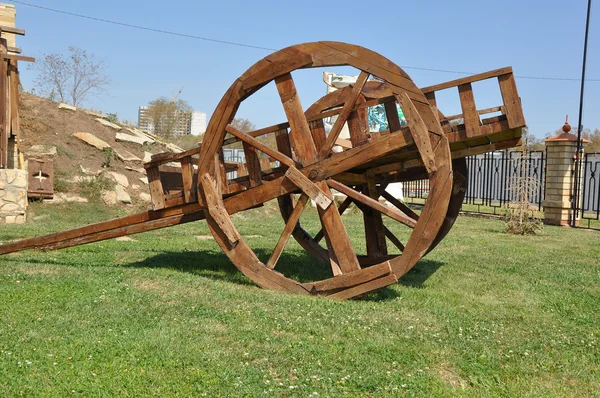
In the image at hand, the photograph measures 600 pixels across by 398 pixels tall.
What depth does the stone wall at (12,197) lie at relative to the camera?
37.4 feet

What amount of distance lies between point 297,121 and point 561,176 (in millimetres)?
10749

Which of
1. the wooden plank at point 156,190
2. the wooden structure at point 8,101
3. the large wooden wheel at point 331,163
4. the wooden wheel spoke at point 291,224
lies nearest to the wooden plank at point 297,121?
the large wooden wheel at point 331,163

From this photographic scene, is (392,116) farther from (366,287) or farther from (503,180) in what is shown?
(503,180)

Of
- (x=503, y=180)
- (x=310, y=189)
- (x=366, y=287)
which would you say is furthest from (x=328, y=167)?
(x=503, y=180)

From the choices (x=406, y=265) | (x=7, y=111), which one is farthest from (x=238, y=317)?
(x=7, y=111)

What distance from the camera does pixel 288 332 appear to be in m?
4.30

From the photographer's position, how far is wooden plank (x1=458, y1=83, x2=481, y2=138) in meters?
4.98

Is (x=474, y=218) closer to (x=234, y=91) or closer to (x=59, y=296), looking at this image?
(x=234, y=91)

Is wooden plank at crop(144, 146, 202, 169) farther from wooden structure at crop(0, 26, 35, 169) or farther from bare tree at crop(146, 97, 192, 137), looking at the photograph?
bare tree at crop(146, 97, 192, 137)

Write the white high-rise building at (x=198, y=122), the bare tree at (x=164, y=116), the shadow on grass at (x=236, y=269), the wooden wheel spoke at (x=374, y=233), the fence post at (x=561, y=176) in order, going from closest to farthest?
the shadow on grass at (x=236, y=269), the wooden wheel spoke at (x=374, y=233), the fence post at (x=561, y=176), the bare tree at (x=164, y=116), the white high-rise building at (x=198, y=122)

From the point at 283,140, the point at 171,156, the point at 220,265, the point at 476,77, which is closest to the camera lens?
the point at 476,77

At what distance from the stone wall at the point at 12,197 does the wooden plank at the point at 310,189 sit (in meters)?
8.43

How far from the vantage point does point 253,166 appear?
18.7 ft

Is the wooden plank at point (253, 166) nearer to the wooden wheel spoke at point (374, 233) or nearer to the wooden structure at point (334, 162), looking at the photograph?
the wooden structure at point (334, 162)
